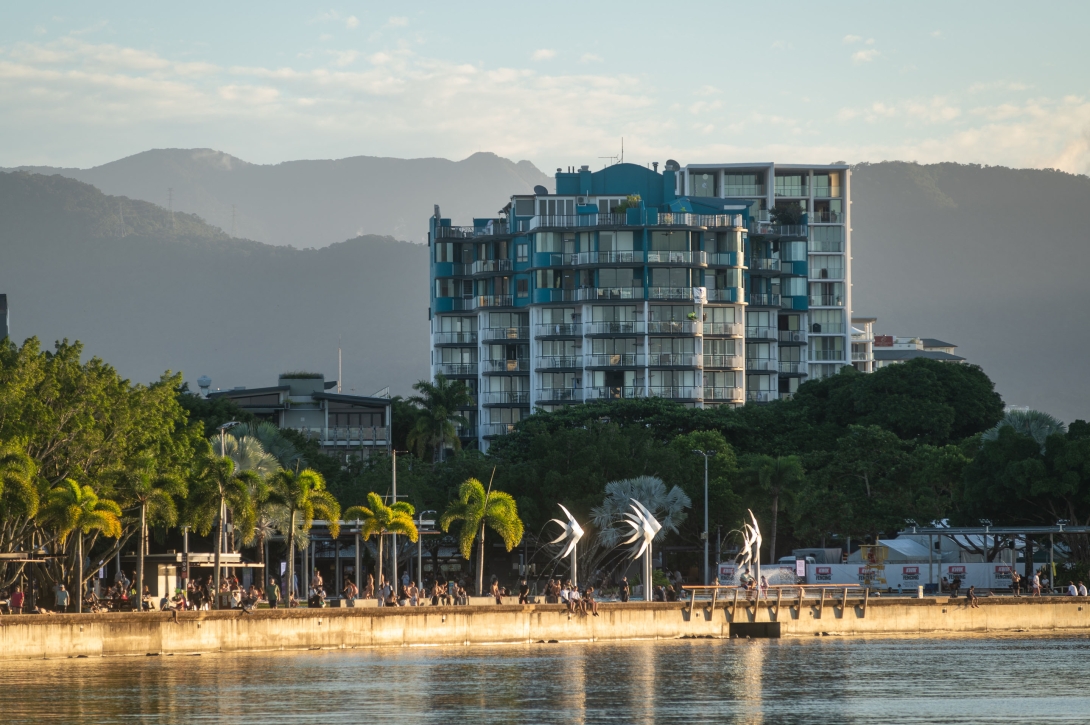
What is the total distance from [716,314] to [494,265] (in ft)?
71.3

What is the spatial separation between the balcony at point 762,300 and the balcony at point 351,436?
42.0m

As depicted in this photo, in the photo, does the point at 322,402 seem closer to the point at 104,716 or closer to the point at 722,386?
the point at 722,386

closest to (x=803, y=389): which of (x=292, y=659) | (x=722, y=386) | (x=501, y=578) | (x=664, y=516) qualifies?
(x=722, y=386)

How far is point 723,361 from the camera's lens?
6033 inches

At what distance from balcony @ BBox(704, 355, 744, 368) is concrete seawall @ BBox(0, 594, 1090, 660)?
7171 centimetres

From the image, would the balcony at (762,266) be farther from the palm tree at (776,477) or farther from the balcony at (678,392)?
the palm tree at (776,477)

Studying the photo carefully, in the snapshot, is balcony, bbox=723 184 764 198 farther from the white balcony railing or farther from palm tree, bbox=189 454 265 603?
palm tree, bbox=189 454 265 603

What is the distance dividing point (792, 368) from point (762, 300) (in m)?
10.7

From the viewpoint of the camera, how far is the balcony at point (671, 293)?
490 ft

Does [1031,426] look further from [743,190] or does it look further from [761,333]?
[743,190]

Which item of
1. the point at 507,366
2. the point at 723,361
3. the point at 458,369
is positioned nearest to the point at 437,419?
the point at 507,366

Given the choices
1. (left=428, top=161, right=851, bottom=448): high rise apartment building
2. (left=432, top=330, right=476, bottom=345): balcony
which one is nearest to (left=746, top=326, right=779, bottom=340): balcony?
(left=428, top=161, right=851, bottom=448): high rise apartment building

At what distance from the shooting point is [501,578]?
11625 centimetres

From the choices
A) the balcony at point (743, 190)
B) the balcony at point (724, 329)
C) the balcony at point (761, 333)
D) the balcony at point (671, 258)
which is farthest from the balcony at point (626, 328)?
the balcony at point (743, 190)
